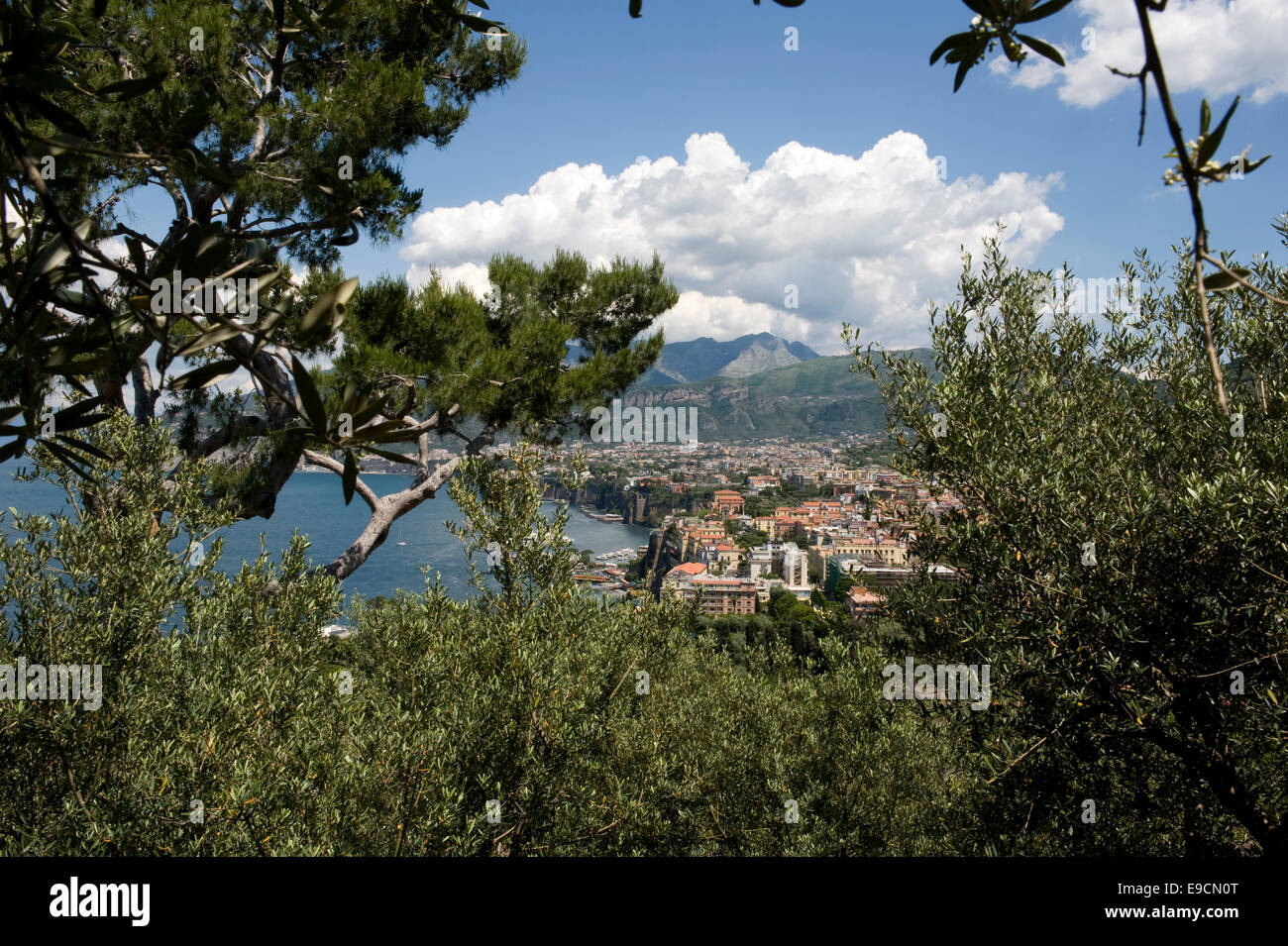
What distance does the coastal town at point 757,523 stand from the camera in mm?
5117

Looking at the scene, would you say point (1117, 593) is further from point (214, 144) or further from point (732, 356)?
point (732, 356)

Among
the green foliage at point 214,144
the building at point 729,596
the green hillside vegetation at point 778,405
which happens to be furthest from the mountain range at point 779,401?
the green foliage at point 214,144

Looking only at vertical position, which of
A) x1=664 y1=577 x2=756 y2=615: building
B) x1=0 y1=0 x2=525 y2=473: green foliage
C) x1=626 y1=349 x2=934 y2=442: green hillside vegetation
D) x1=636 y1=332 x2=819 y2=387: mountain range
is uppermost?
x1=636 y1=332 x2=819 y2=387: mountain range

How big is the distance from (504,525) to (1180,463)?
4012mm

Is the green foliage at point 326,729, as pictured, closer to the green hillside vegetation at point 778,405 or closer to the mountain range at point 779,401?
the mountain range at point 779,401

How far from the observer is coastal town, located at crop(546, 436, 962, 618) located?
16.8ft

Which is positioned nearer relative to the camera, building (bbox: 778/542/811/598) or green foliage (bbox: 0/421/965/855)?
green foliage (bbox: 0/421/965/855)

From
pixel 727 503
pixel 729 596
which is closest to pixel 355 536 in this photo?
pixel 729 596

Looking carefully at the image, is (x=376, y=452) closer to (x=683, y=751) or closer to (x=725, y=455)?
(x=683, y=751)

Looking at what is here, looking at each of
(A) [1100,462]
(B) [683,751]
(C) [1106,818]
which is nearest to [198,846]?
(B) [683,751]

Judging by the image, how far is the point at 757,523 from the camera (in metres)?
42.4

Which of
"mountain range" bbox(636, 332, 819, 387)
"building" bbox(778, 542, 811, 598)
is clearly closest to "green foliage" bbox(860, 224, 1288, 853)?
"building" bbox(778, 542, 811, 598)

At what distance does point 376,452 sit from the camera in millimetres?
763

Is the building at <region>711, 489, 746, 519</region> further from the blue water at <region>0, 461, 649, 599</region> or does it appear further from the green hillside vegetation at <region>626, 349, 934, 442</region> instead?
the green hillside vegetation at <region>626, 349, 934, 442</region>
